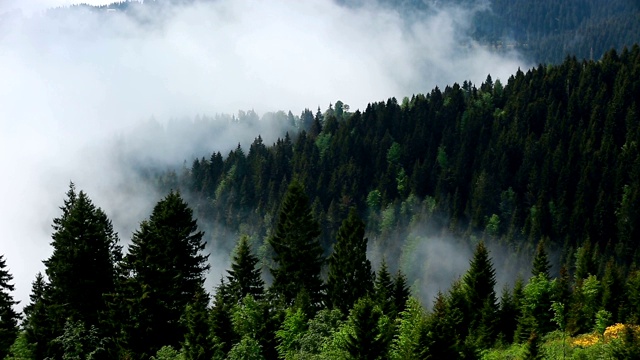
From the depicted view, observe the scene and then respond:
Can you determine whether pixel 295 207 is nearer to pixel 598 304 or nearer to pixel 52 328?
pixel 52 328

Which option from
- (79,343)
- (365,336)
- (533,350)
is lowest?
(365,336)

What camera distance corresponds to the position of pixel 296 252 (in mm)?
68812

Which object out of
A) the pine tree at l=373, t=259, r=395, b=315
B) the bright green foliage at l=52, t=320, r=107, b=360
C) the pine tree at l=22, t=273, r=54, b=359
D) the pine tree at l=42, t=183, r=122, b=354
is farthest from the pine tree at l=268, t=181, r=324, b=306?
the pine tree at l=22, t=273, r=54, b=359

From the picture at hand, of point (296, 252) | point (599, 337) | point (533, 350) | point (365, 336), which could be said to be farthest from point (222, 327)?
point (599, 337)

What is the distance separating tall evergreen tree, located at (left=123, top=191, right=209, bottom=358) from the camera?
A: 52750 mm

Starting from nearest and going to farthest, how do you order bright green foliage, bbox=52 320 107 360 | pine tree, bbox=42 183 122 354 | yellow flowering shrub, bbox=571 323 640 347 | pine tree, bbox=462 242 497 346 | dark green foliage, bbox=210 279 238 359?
1. dark green foliage, bbox=210 279 238 359
2. bright green foliage, bbox=52 320 107 360
3. yellow flowering shrub, bbox=571 323 640 347
4. pine tree, bbox=42 183 122 354
5. pine tree, bbox=462 242 497 346

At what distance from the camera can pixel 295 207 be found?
70.2 meters

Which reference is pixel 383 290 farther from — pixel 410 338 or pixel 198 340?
→ pixel 410 338

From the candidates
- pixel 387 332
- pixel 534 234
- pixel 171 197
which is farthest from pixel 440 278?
pixel 387 332

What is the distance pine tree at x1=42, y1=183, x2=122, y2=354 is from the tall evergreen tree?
9.21 ft

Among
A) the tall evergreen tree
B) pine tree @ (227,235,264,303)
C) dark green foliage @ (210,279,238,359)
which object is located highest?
pine tree @ (227,235,264,303)

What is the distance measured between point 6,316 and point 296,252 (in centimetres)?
2453

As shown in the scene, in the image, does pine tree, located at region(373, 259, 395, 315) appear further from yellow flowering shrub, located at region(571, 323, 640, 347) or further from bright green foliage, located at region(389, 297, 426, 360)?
bright green foliage, located at region(389, 297, 426, 360)

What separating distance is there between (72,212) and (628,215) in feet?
534
